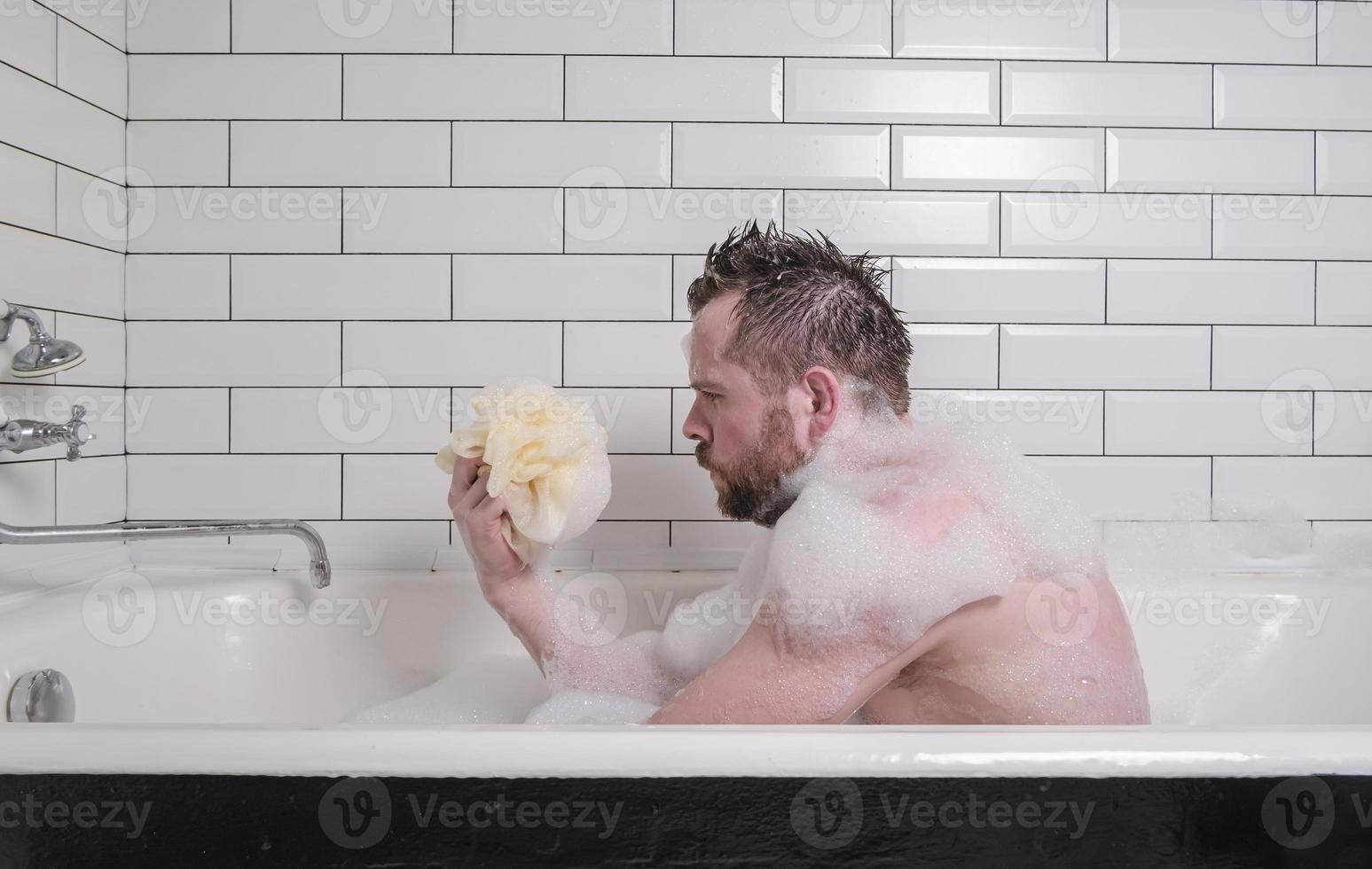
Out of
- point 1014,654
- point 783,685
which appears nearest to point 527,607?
point 783,685

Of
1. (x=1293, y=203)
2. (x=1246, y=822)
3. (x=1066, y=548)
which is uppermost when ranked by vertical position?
(x=1293, y=203)

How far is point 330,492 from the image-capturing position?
1.43 meters

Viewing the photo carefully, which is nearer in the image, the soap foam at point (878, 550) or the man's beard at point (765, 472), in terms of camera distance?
the soap foam at point (878, 550)

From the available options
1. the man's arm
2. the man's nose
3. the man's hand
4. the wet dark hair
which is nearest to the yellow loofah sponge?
the man's hand

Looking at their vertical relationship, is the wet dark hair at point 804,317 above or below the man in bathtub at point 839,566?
above

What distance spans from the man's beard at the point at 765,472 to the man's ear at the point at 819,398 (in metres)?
0.03

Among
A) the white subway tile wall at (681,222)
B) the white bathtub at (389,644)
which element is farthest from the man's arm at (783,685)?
the white subway tile wall at (681,222)

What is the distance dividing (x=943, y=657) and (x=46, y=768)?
0.77m

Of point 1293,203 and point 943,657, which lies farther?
→ point 1293,203

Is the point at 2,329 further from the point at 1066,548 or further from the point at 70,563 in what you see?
the point at 1066,548

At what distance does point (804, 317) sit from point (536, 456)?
1.20 ft

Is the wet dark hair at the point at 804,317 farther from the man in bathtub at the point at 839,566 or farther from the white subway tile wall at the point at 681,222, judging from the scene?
the white subway tile wall at the point at 681,222

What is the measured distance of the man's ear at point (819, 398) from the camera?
3.28ft

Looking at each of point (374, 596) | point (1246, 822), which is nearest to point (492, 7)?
point (374, 596)
